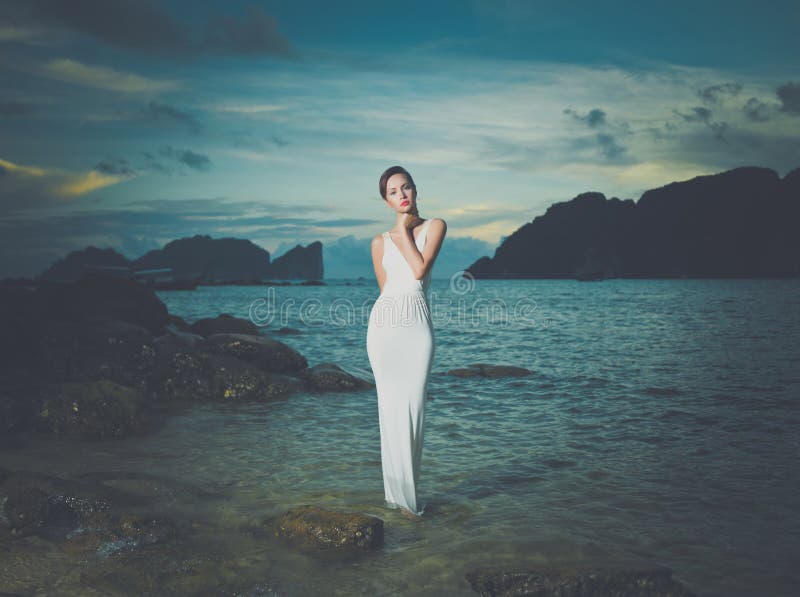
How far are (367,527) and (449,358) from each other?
1512cm

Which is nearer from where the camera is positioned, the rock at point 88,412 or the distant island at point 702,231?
the rock at point 88,412

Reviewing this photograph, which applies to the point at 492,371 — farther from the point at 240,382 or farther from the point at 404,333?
the point at 404,333

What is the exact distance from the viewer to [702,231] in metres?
167

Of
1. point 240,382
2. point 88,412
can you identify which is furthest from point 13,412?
point 240,382

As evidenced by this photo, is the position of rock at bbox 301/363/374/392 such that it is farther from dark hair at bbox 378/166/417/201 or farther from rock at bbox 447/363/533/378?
dark hair at bbox 378/166/417/201

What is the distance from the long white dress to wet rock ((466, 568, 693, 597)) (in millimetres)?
1509

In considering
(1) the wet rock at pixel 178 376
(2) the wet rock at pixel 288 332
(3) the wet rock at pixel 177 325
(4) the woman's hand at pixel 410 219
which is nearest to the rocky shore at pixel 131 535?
(1) the wet rock at pixel 178 376

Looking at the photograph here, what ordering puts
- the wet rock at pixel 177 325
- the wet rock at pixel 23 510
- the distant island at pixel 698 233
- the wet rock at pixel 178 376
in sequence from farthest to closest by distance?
1. the distant island at pixel 698 233
2. the wet rock at pixel 177 325
3. the wet rock at pixel 178 376
4. the wet rock at pixel 23 510

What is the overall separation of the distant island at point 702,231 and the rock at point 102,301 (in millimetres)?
160492

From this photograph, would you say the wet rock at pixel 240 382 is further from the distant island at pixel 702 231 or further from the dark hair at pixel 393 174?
the distant island at pixel 702 231

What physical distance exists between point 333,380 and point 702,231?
181 metres

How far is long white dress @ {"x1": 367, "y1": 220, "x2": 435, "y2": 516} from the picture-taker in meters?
5.43

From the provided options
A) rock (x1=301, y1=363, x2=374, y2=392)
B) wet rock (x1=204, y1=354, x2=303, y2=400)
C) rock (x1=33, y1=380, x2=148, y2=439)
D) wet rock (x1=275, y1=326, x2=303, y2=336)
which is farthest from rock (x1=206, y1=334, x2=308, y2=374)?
wet rock (x1=275, y1=326, x2=303, y2=336)

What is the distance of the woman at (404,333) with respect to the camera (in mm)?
5434
